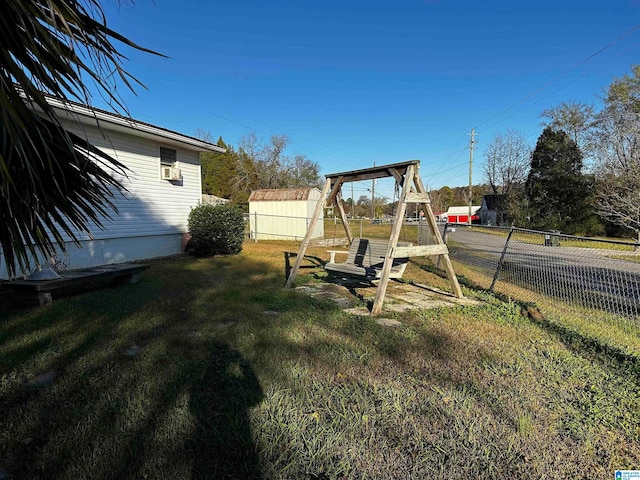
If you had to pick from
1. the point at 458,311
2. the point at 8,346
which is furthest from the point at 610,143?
the point at 8,346

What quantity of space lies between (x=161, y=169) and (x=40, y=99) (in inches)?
374

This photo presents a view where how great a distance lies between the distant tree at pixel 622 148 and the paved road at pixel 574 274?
10.4 m

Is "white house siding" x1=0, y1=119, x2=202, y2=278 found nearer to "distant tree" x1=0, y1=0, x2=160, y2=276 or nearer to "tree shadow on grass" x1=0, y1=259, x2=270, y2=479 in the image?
"tree shadow on grass" x1=0, y1=259, x2=270, y2=479

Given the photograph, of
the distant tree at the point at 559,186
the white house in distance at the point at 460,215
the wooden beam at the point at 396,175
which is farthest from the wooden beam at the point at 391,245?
the white house in distance at the point at 460,215

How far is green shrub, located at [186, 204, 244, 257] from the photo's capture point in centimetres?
1004

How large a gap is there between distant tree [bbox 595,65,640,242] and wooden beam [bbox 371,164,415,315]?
13.2 metres

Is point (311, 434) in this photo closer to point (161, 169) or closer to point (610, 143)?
point (161, 169)

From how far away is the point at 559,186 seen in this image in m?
24.8

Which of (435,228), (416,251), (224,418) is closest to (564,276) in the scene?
(435,228)

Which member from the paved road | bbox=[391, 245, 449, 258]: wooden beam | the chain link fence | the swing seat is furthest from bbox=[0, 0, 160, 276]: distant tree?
the paved road

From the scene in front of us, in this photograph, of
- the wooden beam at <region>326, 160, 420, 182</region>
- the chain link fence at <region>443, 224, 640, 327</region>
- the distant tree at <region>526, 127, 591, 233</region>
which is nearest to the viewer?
the chain link fence at <region>443, 224, 640, 327</region>

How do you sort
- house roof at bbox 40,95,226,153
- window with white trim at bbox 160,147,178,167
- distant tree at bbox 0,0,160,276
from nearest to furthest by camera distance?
distant tree at bbox 0,0,160,276 → house roof at bbox 40,95,226,153 → window with white trim at bbox 160,147,178,167

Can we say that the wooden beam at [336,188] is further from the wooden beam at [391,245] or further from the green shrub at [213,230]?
the green shrub at [213,230]

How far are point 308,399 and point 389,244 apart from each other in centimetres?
277
